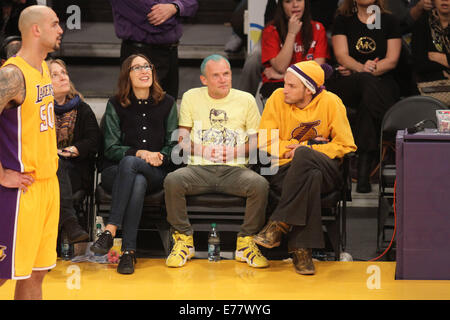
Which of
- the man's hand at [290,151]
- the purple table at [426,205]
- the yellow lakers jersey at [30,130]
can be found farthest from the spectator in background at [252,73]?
the yellow lakers jersey at [30,130]

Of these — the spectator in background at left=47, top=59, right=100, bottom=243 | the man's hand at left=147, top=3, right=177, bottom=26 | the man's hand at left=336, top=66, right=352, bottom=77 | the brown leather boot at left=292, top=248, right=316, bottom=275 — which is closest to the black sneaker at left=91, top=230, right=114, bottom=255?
the spectator in background at left=47, top=59, right=100, bottom=243

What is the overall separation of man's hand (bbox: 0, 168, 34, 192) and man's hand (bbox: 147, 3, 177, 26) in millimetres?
2732

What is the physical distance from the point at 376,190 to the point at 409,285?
5.96 ft

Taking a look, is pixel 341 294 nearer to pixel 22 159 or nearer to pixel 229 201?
pixel 229 201

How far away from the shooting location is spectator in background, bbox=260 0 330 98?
21.3 ft

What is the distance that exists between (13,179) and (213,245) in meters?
1.97

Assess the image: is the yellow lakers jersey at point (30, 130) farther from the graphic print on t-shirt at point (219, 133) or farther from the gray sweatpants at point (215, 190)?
the graphic print on t-shirt at point (219, 133)

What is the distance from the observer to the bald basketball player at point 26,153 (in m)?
3.63

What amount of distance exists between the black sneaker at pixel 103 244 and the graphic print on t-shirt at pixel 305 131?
148 centimetres

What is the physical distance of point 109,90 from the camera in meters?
7.43

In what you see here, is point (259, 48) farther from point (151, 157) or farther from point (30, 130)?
point (30, 130)

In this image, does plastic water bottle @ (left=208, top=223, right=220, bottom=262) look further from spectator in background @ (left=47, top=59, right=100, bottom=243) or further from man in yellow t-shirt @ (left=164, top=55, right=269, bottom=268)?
spectator in background @ (left=47, top=59, right=100, bottom=243)

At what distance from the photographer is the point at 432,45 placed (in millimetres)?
6539

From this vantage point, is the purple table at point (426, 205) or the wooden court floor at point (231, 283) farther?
the purple table at point (426, 205)
